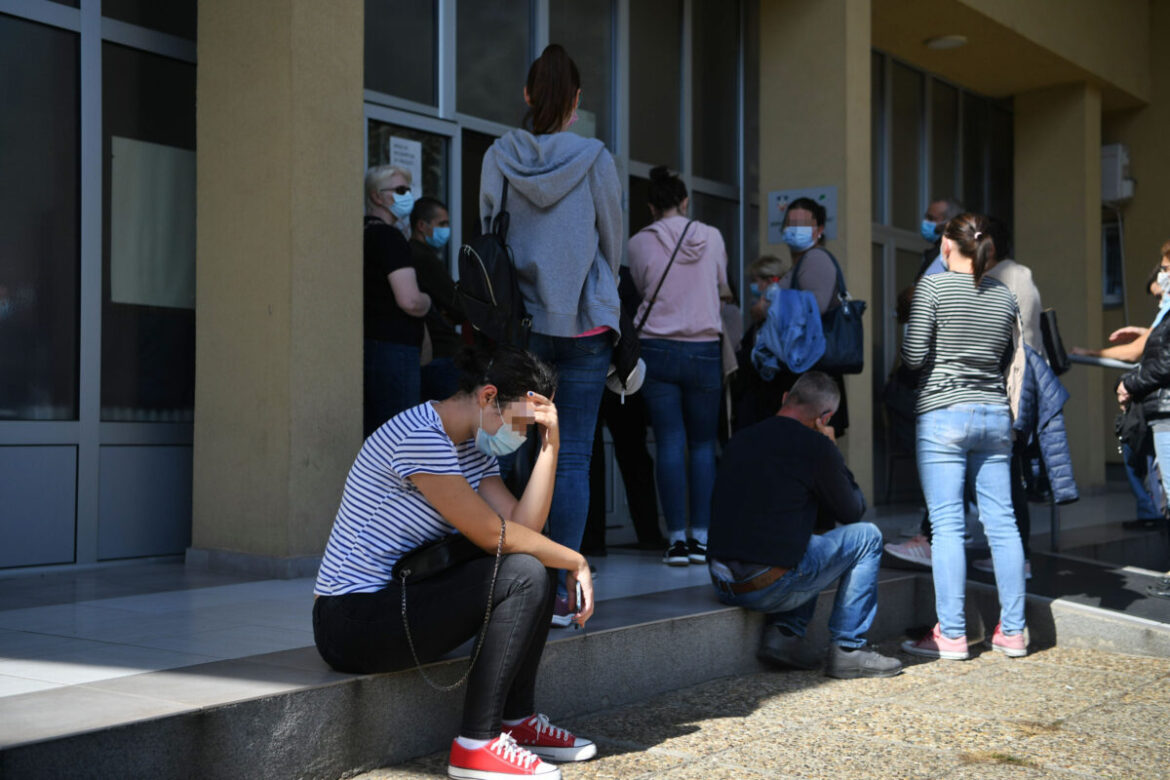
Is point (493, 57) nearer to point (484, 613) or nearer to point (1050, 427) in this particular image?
point (1050, 427)

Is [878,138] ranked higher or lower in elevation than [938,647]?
higher

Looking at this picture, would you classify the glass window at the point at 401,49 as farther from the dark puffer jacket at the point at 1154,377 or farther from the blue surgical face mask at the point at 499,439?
the dark puffer jacket at the point at 1154,377

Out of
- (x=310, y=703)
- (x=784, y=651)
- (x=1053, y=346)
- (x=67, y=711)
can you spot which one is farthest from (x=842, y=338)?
(x=67, y=711)

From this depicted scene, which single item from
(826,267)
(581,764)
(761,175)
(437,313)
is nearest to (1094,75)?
(761,175)

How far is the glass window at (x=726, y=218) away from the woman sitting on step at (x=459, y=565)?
5.89 m

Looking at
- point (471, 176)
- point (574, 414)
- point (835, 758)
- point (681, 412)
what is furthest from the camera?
point (471, 176)

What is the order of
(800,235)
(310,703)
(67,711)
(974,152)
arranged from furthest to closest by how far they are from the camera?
(974,152) → (800,235) → (310,703) → (67,711)

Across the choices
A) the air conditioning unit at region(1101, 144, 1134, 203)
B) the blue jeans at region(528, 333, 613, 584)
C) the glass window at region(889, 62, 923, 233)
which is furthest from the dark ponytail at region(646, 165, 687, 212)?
the air conditioning unit at region(1101, 144, 1134, 203)

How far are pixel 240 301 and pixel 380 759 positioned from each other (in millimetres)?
2748

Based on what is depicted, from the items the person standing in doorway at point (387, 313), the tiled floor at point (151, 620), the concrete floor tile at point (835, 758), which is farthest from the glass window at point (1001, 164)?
the concrete floor tile at point (835, 758)

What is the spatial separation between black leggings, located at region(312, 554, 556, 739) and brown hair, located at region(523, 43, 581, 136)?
1.86 meters

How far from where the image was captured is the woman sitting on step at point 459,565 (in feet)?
11.4

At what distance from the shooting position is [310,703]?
11.0 feet

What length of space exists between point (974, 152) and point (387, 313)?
870 centimetres
